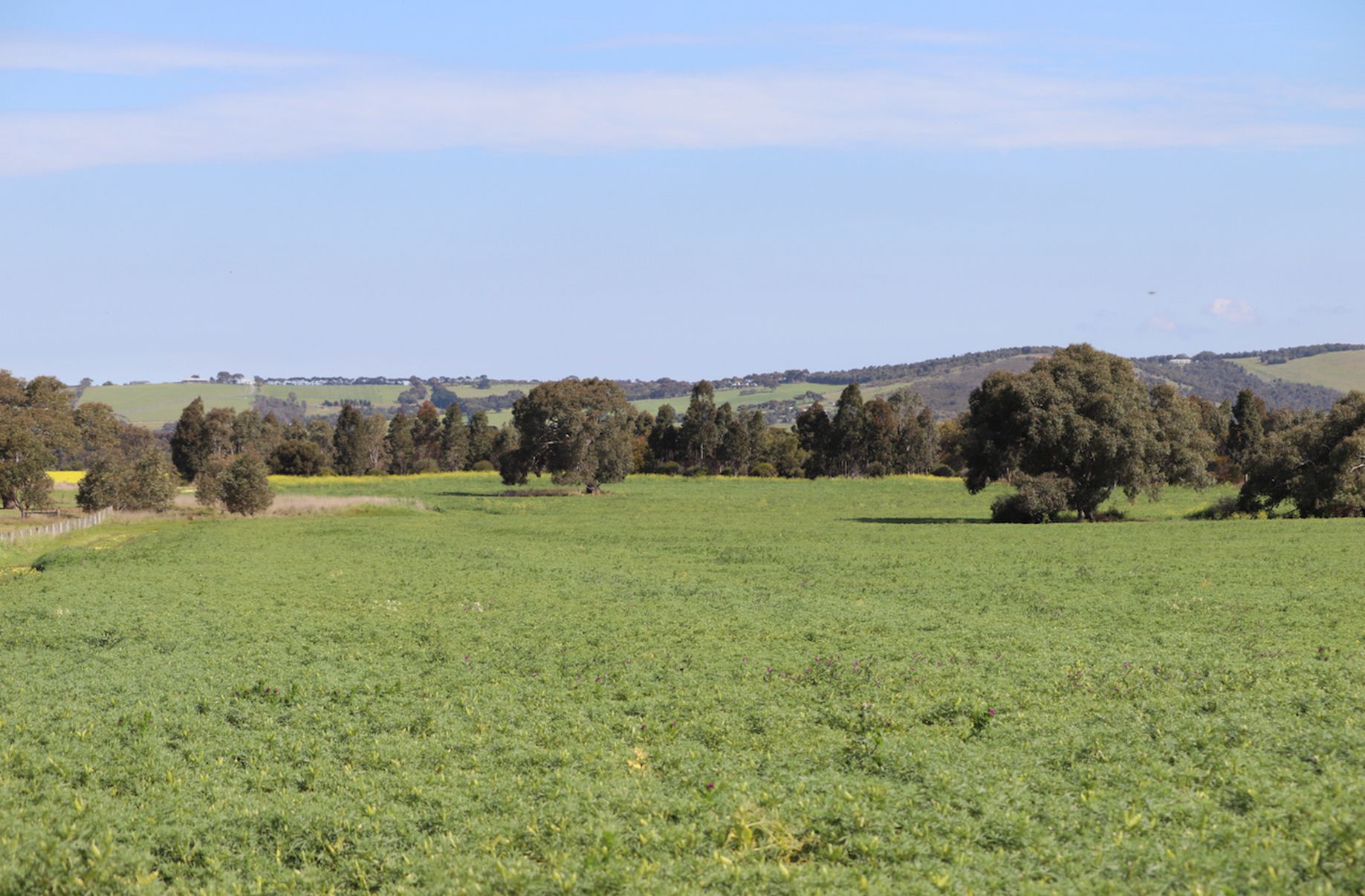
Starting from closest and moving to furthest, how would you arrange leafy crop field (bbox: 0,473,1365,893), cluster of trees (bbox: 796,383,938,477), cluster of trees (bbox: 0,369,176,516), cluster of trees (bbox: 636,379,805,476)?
leafy crop field (bbox: 0,473,1365,893) → cluster of trees (bbox: 0,369,176,516) → cluster of trees (bbox: 796,383,938,477) → cluster of trees (bbox: 636,379,805,476)

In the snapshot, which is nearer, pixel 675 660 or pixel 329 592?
pixel 675 660

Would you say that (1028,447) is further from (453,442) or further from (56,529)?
(453,442)

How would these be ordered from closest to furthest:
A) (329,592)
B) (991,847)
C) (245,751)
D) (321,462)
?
(991,847)
(245,751)
(329,592)
(321,462)

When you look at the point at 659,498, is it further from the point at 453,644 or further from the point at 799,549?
the point at 453,644

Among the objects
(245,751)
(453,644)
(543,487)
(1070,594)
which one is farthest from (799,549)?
(543,487)

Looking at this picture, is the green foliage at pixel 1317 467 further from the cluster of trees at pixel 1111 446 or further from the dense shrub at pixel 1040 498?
the dense shrub at pixel 1040 498

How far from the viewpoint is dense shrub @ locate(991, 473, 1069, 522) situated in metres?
64.0

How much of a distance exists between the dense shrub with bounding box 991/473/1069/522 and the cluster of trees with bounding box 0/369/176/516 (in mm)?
61398

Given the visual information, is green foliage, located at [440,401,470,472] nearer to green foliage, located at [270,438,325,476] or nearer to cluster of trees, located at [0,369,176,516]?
green foliage, located at [270,438,325,476]

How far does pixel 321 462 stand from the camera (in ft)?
532

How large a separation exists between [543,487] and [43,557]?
68805 millimetres

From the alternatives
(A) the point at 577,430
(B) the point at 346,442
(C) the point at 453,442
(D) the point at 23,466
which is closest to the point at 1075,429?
(A) the point at 577,430

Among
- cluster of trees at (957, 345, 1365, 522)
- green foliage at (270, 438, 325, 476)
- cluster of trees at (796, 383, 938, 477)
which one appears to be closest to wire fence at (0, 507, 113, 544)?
cluster of trees at (957, 345, 1365, 522)

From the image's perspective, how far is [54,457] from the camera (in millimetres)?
82250
